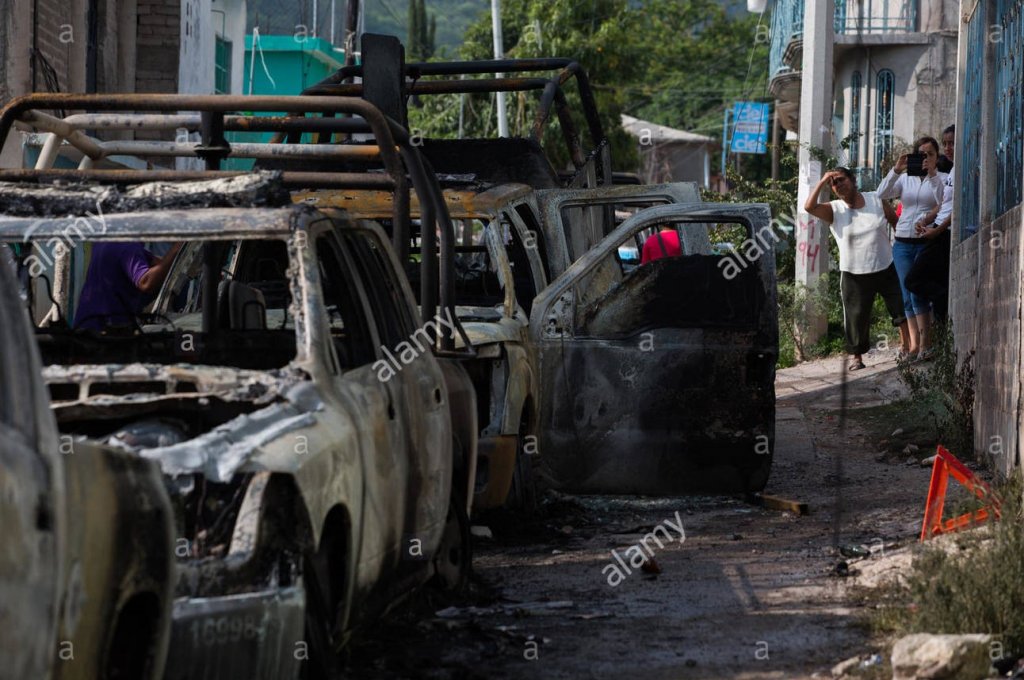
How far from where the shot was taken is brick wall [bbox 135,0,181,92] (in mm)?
20656

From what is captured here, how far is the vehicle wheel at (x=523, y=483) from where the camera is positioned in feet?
28.8

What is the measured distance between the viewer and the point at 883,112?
2681 centimetres

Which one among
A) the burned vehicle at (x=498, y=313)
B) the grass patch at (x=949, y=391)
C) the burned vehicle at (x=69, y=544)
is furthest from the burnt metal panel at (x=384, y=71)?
the burned vehicle at (x=69, y=544)

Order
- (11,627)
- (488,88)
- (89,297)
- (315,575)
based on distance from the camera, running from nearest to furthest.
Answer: (11,627)
(315,575)
(89,297)
(488,88)

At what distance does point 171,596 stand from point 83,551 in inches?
18.4

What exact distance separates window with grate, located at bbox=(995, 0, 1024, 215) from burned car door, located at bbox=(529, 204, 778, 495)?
4.71 ft

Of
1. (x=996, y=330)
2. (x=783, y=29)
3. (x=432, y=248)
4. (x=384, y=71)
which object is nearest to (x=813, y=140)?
(x=996, y=330)

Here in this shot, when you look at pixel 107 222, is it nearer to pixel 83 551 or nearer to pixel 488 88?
pixel 83 551

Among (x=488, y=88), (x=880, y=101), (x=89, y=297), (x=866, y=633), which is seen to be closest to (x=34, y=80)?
(x=488, y=88)

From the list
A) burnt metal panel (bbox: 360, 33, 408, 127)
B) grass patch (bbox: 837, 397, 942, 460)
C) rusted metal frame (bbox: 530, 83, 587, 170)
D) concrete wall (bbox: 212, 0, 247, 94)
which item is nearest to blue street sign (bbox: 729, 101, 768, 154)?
concrete wall (bbox: 212, 0, 247, 94)

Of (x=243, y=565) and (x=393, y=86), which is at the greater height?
(x=393, y=86)

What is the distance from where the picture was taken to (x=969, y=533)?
6.94 meters

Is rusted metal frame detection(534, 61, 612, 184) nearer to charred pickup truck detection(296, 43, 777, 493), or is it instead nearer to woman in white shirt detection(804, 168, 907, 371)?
woman in white shirt detection(804, 168, 907, 371)

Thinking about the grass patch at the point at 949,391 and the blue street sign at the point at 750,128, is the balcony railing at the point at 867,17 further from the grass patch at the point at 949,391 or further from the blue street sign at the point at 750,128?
the grass patch at the point at 949,391
